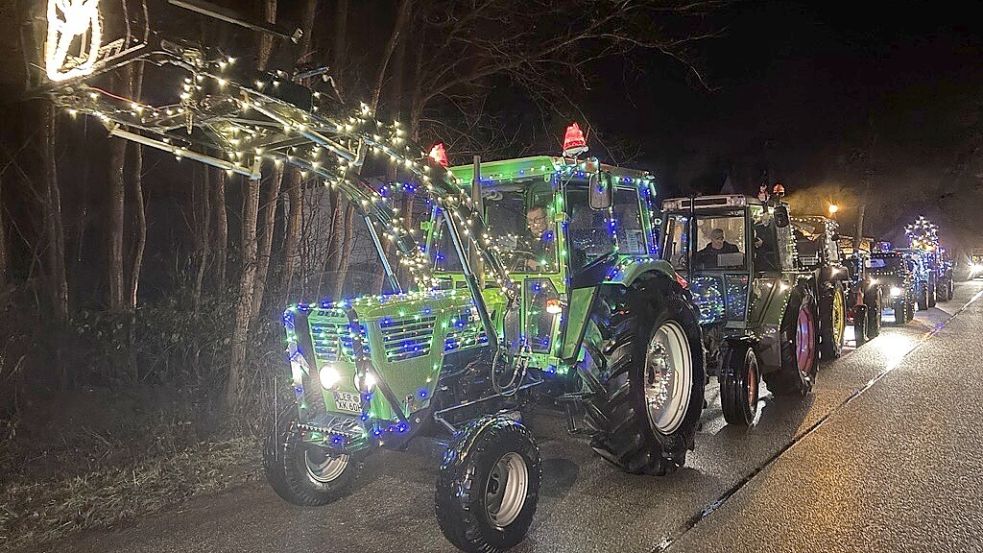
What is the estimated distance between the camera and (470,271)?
4.76 m

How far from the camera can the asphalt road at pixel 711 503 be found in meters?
4.43

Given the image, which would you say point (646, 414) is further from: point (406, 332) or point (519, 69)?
point (519, 69)

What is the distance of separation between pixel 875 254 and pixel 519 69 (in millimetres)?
11262

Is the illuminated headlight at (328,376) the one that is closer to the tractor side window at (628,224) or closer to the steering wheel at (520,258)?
the steering wheel at (520,258)

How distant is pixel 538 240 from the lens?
17.5 ft

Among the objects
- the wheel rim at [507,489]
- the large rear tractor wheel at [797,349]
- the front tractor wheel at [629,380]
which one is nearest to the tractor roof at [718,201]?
the large rear tractor wheel at [797,349]

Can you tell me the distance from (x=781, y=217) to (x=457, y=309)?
528 cm

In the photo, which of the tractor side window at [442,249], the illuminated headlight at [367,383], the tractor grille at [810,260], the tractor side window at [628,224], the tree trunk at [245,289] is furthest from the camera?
the tractor grille at [810,260]

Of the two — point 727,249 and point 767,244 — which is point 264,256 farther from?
point 767,244

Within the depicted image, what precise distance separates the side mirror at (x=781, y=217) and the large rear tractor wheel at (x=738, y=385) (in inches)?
73.7

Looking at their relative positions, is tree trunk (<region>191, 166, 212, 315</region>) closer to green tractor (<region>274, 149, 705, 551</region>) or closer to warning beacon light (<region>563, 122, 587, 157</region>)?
green tractor (<region>274, 149, 705, 551</region>)

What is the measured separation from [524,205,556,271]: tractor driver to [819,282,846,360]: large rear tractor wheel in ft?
22.2

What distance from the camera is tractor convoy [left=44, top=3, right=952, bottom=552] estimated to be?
3.99 meters

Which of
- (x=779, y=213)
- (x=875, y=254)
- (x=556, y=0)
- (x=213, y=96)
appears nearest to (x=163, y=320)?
(x=213, y=96)
